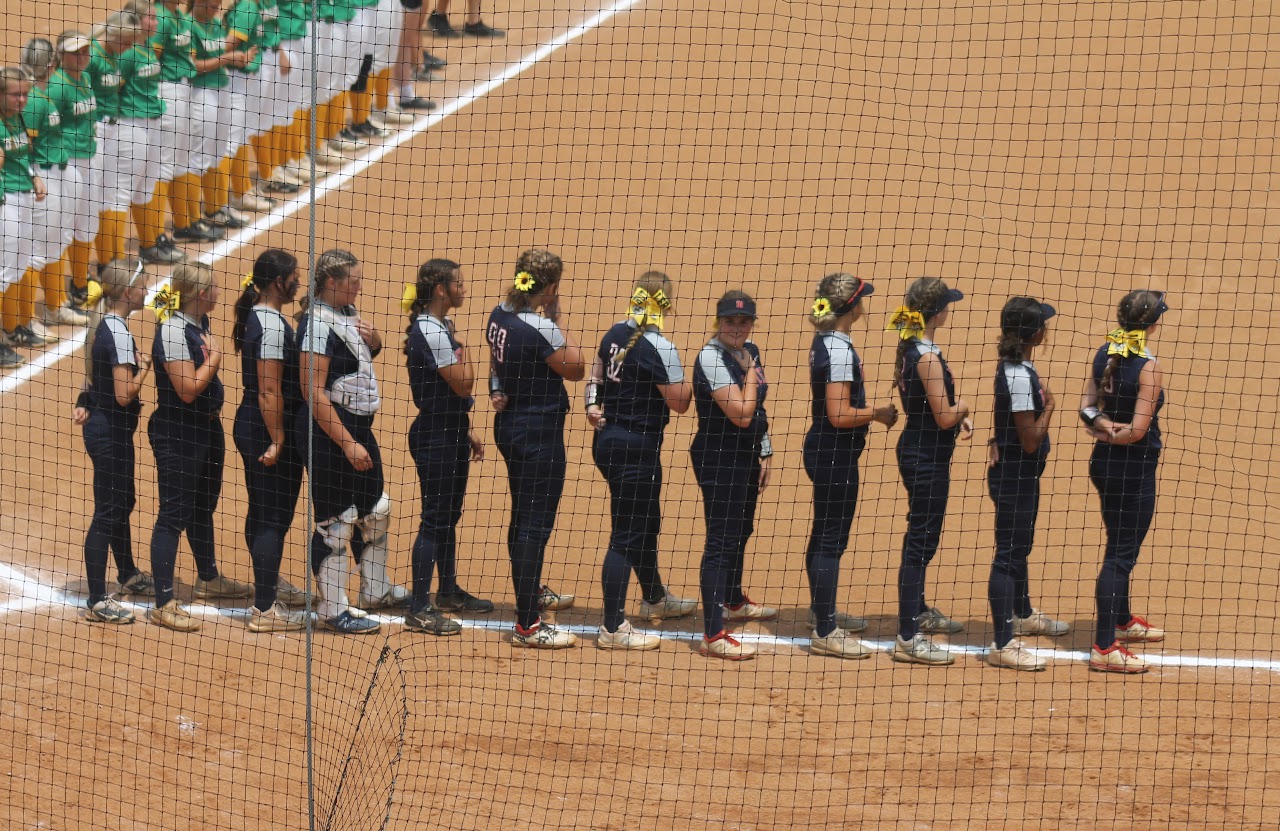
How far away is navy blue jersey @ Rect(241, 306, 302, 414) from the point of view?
6934 millimetres

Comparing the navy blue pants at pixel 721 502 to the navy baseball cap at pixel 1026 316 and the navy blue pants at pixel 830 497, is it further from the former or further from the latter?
the navy baseball cap at pixel 1026 316

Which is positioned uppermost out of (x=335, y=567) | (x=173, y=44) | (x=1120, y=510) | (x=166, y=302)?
Result: (x=173, y=44)

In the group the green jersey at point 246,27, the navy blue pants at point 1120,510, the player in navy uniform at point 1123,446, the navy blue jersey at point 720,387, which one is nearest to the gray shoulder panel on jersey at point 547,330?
the navy blue jersey at point 720,387

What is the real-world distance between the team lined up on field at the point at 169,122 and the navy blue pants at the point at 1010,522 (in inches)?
163

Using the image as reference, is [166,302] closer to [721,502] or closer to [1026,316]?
[721,502]

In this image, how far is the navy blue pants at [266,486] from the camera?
283 inches

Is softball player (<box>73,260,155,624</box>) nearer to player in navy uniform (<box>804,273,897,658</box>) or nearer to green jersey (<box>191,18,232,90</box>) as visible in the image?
player in navy uniform (<box>804,273,897,658</box>)

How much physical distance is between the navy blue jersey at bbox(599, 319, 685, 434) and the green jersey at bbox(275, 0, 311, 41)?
5.72 m

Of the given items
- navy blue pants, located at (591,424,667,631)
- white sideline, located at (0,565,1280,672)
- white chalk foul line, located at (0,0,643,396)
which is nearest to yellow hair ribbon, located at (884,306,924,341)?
navy blue pants, located at (591,424,667,631)

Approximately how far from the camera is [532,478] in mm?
7090

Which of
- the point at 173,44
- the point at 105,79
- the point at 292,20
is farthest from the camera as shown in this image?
the point at 292,20

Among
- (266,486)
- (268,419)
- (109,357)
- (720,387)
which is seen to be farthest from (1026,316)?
(109,357)

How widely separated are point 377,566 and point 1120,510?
3259mm

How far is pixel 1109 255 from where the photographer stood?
435 inches
